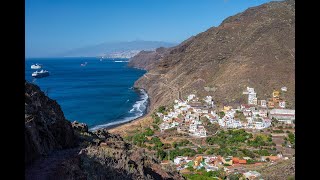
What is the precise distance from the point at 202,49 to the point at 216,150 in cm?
2811

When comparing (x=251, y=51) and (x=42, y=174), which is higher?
(x=251, y=51)

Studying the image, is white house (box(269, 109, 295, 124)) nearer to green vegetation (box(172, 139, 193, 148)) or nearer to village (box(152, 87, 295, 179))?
village (box(152, 87, 295, 179))

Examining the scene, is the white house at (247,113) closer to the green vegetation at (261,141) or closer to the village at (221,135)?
the village at (221,135)

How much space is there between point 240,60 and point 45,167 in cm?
3710

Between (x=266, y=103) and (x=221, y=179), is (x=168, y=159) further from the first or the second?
(x=266, y=103)

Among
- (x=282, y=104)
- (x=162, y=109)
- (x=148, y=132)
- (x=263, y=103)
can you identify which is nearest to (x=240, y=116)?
(x=263, y=103)

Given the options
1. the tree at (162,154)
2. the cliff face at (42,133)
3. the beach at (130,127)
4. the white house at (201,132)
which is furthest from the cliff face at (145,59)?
the cliff face at (42,133)

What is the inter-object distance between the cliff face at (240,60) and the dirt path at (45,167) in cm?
2861

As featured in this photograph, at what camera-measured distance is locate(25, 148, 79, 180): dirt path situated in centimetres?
549

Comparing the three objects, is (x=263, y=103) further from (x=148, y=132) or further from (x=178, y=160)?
(x=178, y=160)

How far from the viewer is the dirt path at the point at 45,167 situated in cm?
549

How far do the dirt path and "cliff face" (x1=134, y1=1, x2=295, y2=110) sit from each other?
2861 centimetres
